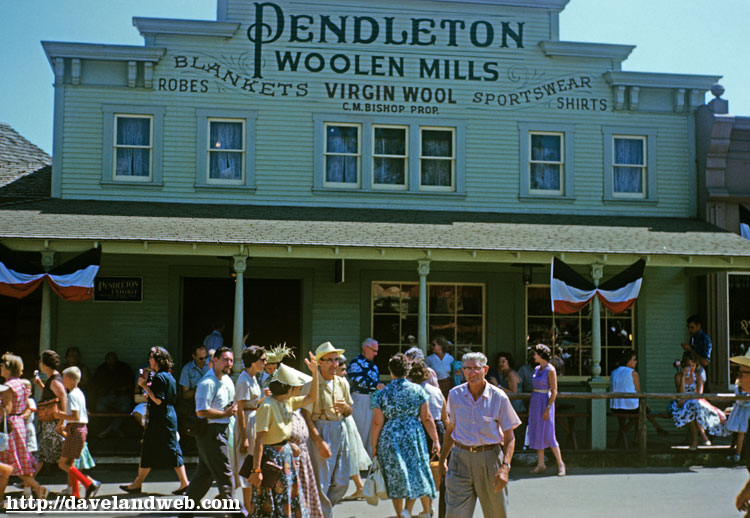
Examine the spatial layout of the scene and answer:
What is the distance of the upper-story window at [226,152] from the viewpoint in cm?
1692

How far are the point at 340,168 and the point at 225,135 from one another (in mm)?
2441

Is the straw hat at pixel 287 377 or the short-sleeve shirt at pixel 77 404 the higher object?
the straw hat at pixel 287 377

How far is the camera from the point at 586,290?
14250mm

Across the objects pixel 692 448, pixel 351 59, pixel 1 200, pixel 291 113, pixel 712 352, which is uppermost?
pixel 351 59

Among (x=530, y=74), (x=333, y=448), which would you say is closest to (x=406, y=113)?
(x=530, y=74)

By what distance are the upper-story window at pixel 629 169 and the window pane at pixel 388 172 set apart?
4.66 metres

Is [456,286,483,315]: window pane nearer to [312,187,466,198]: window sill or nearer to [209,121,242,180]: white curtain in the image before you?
[312,187,466,198]: window sill

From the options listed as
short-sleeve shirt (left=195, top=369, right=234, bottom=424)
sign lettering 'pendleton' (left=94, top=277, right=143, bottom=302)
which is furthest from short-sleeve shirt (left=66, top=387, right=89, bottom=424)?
sign lettering 'pendleton' (left=94, top=277, right=143, bottom=302)

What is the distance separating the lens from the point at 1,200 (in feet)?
55.0

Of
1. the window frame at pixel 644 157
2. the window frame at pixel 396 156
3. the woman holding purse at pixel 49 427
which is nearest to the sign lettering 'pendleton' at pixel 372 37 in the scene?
the window frame at pixel 396 156

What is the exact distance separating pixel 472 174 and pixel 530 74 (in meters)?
2.52

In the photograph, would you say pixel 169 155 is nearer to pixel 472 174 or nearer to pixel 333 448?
pixel 472 174

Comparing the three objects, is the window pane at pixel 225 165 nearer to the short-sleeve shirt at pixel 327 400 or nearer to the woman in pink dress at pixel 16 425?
the woman in pink dress at pixel 16 425

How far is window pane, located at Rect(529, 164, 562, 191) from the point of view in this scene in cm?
1777
